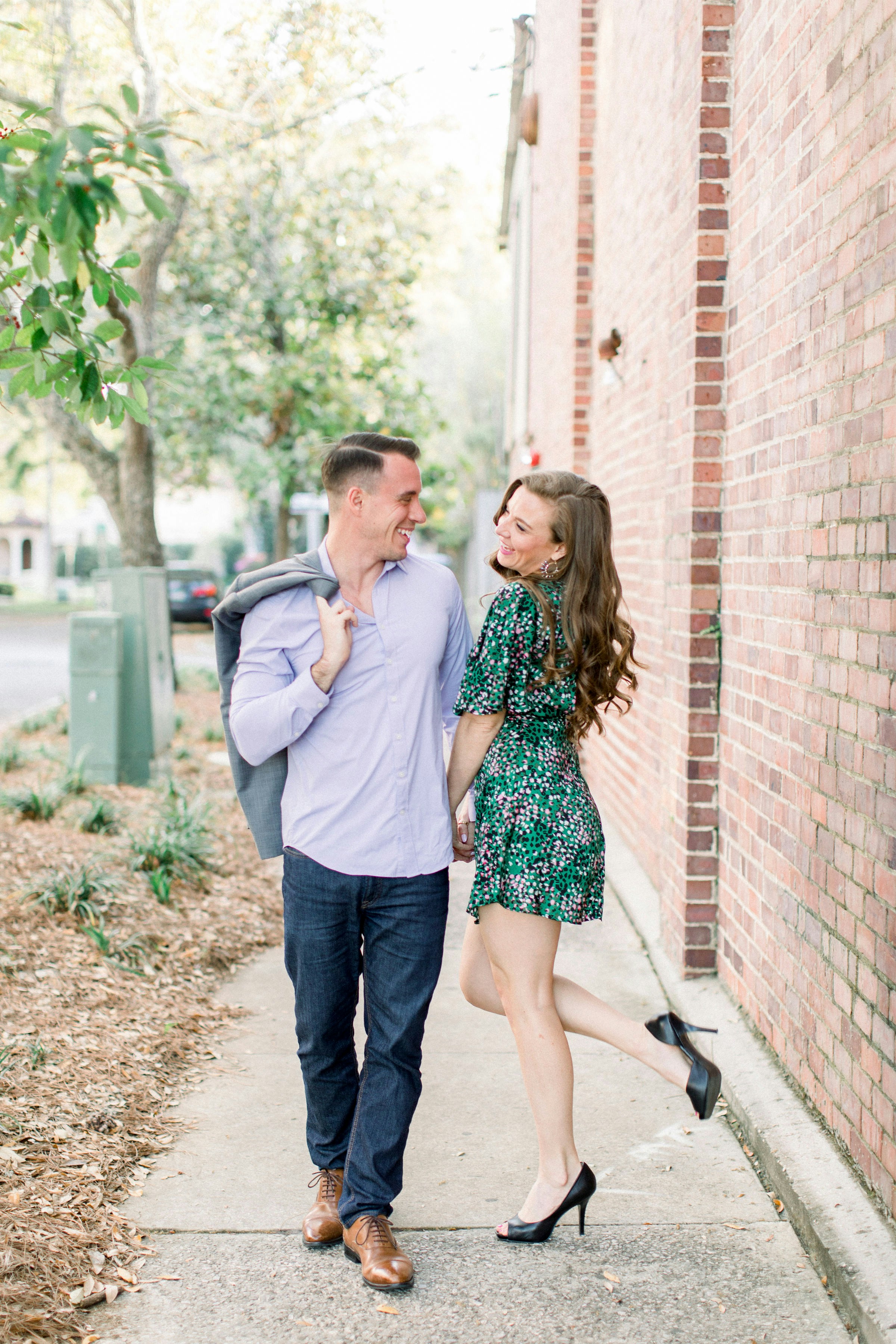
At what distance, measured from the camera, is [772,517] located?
379 cm

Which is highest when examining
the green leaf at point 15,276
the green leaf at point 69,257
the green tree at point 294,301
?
the green tree at point 294,301

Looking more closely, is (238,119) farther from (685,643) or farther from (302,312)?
(685,643)

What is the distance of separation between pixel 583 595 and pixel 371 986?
1.11m

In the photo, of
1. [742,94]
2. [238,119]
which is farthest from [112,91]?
[742,94]

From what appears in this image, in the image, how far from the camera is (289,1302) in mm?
2832

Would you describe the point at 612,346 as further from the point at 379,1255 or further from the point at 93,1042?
the point at 379,1255

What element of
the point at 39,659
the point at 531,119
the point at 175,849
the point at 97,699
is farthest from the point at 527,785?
the point at 39,659

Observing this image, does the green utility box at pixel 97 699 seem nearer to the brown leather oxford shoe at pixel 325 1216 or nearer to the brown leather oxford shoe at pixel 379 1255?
the brown leather oxford shoe at pixel 325 1216

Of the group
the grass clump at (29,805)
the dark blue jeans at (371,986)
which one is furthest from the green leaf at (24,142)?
the grass clump at (29,805)

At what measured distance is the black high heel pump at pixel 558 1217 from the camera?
10.0ft

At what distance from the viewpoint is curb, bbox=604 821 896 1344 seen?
104 inches

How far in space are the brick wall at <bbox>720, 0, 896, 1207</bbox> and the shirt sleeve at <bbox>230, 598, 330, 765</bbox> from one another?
133 cm

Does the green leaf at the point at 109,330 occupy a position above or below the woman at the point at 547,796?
above

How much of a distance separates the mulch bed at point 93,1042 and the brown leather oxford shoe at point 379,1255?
509 millimetres
